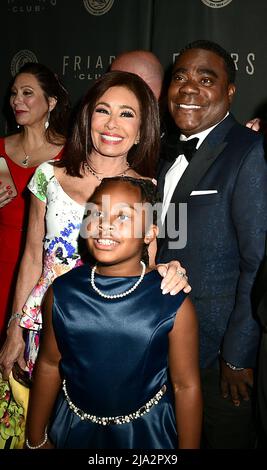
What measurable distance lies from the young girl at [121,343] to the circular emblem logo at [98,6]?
9.19 feet

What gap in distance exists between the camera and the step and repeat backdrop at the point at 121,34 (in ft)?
10.8

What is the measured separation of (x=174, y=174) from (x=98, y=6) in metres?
2.42

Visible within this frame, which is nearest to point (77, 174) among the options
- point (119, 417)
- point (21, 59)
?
point (119, 417)

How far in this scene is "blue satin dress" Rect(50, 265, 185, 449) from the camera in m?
1.39

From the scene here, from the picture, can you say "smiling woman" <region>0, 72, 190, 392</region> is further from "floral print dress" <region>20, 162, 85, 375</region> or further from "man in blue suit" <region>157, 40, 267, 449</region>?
"man in blue suit" <region>157, 40, 267, 449</region>

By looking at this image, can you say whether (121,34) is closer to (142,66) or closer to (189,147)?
(142,66)

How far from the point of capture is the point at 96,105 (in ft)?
5.64

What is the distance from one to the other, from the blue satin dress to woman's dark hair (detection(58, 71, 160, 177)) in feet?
1.99

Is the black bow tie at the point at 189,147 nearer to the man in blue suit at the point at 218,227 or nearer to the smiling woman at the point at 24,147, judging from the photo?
the man in blue suit at the point at 218,227

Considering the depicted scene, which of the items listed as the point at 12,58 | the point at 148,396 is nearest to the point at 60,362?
the point at 148,396

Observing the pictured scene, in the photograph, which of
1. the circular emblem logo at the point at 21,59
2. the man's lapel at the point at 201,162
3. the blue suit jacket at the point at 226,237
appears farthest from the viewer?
the circular emblem logo at the point at 21,59

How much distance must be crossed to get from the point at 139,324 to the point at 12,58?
346 cm

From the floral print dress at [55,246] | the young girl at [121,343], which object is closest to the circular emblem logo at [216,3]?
the floral print dress at [55,246]
